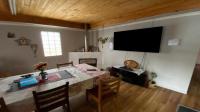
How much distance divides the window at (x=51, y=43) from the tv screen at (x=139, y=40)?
245 cm

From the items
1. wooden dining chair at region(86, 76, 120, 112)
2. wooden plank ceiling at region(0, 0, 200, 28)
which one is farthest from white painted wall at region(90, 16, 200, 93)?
wooden dining chair at region(86, 76, 120, 112)

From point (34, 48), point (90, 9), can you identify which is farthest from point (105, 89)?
point (34, 48)

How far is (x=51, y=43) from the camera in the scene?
3885 millimetres

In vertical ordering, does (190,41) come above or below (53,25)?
below

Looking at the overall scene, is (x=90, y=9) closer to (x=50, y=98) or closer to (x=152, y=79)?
(x=50, y=98)

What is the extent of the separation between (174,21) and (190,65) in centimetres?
118

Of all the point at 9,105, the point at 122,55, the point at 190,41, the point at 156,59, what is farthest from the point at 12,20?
the point at 190,41

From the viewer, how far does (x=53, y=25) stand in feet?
11.6

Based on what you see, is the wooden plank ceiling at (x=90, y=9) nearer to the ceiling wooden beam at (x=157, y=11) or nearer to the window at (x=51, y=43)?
the ceiling wooden beam at (x=157, y=11)

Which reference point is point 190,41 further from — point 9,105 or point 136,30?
point 9,105

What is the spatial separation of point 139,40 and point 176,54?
40.5 inches

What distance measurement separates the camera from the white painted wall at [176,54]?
223 centimetres

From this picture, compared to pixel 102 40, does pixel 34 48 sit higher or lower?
lower

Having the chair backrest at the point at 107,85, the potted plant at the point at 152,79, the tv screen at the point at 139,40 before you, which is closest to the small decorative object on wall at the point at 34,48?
the tv screen at the point at 139,40
